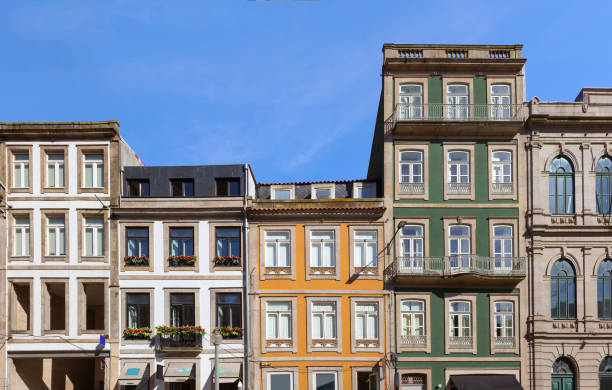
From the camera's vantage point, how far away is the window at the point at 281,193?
31.0m

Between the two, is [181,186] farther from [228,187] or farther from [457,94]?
[457,94]

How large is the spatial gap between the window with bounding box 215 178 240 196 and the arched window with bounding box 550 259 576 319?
17.9 meters

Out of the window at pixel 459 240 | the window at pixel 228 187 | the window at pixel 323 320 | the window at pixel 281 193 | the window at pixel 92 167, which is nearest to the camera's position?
the window at pixel 323 320

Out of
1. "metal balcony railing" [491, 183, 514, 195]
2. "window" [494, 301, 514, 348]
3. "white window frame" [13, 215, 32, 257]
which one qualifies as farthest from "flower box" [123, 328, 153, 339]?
"metal balcony railing" [491, 183, 514, 195]

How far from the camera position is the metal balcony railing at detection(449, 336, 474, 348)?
28516 millimetres

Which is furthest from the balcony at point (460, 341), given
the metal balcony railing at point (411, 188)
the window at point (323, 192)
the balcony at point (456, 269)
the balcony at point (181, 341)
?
the balcony at point (181, 341)

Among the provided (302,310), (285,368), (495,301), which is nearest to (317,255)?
(302,310)

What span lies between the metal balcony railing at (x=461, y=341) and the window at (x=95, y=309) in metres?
19.3

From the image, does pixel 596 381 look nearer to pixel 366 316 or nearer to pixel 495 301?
pixel 495 301

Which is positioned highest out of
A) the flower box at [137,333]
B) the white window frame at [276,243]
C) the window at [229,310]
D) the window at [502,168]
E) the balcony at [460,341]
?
the window at [502,168]

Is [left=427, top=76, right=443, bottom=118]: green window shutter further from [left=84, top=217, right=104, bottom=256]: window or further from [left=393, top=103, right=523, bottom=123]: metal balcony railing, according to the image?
[left=84, top=217, right=104, bottom=256]: window

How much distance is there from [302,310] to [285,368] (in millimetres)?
3148

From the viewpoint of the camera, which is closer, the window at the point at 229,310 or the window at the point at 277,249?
the window at the point at 229,310

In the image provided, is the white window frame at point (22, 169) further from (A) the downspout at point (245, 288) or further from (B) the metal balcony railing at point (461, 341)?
(B) the metal balcony railing at point (461, 341)
